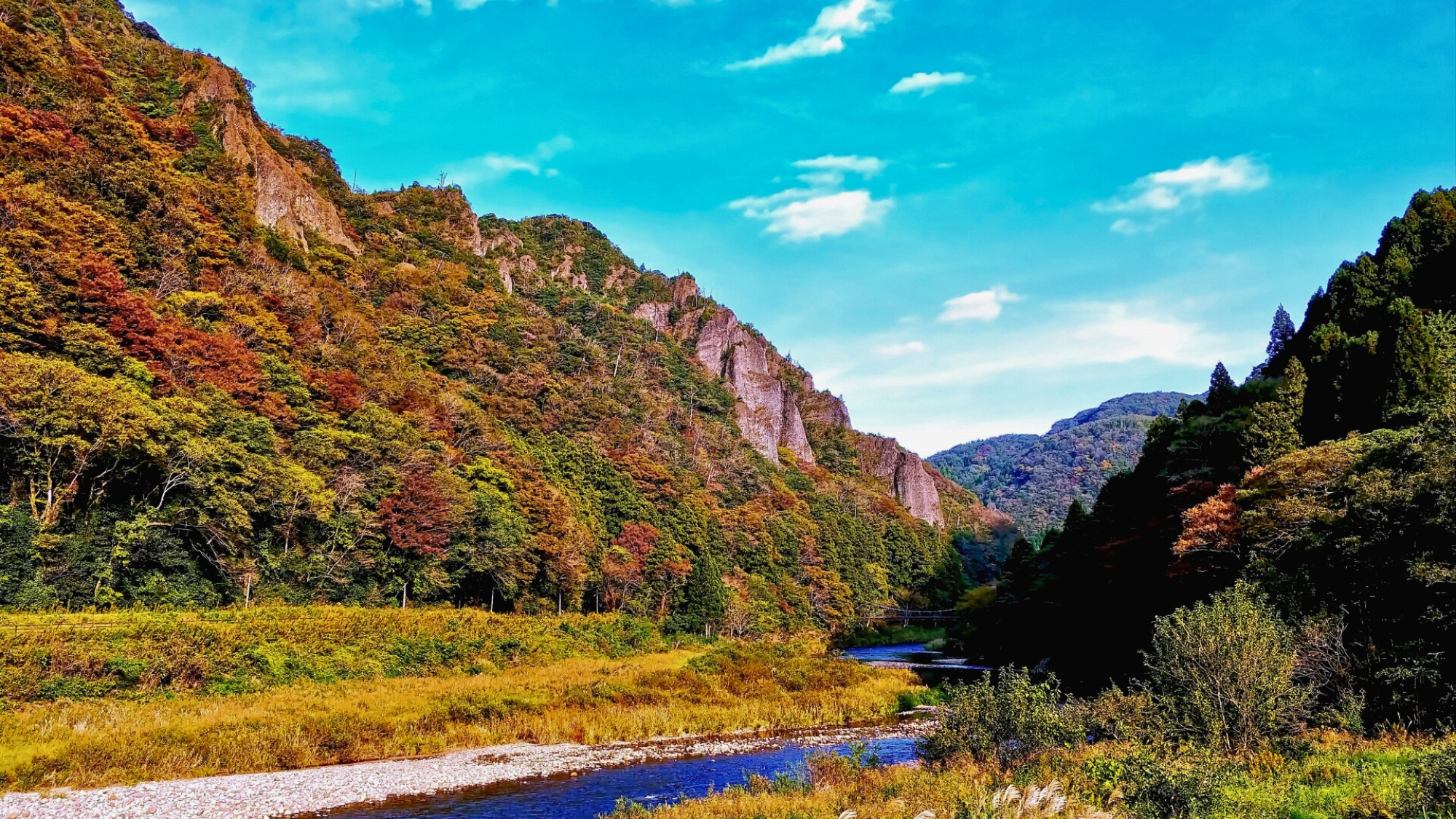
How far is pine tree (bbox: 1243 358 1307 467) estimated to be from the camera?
1359 inches

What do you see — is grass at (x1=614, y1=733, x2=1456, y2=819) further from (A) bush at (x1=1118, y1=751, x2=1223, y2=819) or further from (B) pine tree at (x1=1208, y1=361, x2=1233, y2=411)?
(B) pine tree at (x1=1208, y1=361, x2=1233, y2=411)

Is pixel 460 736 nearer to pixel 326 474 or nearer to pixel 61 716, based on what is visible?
pixel 61 716

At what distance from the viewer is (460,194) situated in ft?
474

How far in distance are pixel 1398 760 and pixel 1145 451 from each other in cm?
5014

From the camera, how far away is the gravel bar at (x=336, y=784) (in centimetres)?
1652

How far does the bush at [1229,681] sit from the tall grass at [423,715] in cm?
1931

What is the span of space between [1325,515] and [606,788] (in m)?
24.1

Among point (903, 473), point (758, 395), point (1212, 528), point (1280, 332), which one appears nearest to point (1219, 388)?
point (1280, 332)

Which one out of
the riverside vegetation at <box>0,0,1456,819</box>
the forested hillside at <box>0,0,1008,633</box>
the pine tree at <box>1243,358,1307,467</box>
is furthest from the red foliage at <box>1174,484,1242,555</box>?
the forested hillside at <box>0,0,1008,633</box>

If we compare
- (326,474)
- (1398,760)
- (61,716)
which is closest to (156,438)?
(326,474)

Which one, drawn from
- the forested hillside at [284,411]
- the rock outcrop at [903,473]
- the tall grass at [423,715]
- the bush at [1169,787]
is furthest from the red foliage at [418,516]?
the rock outcrop at [903,473]

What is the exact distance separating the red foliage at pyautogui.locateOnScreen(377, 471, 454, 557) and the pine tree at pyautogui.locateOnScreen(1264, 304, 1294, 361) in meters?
66.1

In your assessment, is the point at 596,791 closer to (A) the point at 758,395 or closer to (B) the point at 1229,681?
(B) the point at 1229,681

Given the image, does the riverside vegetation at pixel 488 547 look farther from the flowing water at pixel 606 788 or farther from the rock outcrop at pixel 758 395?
the rock outcrop at pixel 758 395
